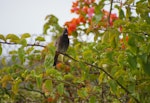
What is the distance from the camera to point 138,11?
4.81ft

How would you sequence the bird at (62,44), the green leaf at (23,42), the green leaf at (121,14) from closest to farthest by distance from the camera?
the green leaf at (23,42) < the green leaf at (121,14) < the bird at (62,44)

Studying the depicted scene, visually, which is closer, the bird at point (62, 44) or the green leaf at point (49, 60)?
the green leaf at point (49, 60)

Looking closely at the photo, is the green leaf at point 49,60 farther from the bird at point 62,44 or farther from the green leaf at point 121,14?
the green leaf at point 121,14

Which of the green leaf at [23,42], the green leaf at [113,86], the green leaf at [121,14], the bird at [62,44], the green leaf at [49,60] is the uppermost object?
the green leaf at [121,14]

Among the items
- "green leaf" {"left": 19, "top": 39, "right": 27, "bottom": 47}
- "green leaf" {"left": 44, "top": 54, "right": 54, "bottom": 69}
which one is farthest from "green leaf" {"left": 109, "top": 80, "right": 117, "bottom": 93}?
"green leaf" {"left": 19, "top": 39, "right": 27, "bottom": 47}

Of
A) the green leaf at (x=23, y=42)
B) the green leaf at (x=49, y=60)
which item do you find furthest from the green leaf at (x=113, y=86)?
the green leaf at (x=23, y=42)

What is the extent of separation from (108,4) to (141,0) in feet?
0.60

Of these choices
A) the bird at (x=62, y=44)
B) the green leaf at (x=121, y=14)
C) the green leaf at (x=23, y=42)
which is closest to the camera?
the green leaf at (x=23, y=42)

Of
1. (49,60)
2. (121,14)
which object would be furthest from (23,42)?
(121,14)

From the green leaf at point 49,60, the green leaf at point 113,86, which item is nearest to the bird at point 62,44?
the green leaf at point 49,60

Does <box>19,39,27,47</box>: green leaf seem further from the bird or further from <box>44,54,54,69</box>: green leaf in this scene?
the bird

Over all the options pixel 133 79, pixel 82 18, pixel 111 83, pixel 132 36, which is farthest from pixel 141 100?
pixel 82 18

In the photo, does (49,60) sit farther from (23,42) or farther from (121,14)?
(121,14)

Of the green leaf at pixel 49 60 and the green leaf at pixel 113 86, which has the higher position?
the green leaf at pixel 49 60
